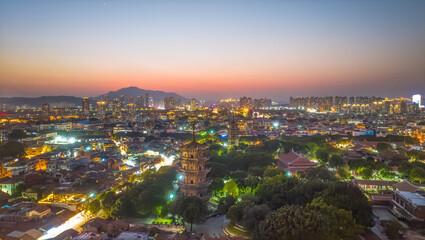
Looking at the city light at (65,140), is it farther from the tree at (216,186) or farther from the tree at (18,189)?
the tree at (216,186)

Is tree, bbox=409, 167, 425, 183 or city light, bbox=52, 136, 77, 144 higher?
tree, bbox=409, 167, 425, 183

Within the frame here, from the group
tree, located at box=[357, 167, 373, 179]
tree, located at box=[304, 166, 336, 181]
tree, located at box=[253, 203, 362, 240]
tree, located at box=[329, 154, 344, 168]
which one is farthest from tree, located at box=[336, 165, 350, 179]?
tree, located at box=[253, 203, 362, 240]

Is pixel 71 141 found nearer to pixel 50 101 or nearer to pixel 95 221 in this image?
pixel 95 221

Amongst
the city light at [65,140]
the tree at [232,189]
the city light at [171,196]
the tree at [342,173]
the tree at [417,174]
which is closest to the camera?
the tree at [232,189]

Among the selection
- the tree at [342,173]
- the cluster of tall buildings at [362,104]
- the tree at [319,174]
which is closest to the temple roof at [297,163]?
the tree at [342,173]

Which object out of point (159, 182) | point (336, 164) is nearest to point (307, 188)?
point (159, 182)

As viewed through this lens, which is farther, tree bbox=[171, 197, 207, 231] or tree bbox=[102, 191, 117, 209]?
tree bbox=[102, 191, 117, 209]

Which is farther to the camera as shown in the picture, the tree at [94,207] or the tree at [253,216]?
the tree at [94,207]

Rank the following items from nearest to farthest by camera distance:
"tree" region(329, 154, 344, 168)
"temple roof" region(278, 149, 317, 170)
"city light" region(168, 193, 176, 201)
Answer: "city light" region(168, 193, 176, 201), "temple roof" region(278, 149, 317, 170), "tree" region(329, 154, 344, 168)

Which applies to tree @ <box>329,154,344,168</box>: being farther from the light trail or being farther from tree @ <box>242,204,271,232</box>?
the light trail
